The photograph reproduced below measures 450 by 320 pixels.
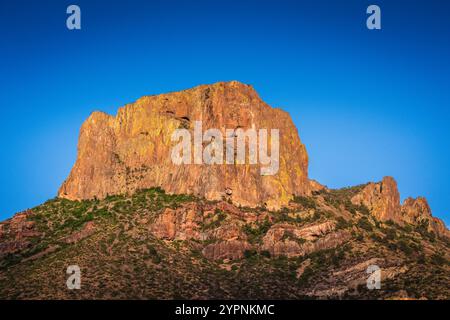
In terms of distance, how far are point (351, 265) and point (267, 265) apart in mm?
18479

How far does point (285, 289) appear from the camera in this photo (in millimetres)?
187125

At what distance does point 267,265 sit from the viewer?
198125 millimetres
